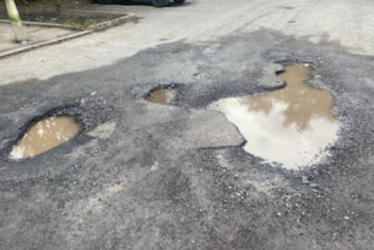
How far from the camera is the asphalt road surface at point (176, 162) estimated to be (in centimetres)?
358

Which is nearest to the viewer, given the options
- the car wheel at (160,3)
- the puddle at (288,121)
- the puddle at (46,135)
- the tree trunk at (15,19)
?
the puddle at (288,121)

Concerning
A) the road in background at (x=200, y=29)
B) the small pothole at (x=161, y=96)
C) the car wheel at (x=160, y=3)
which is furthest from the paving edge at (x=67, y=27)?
the small pothole at (x=161, y=96)

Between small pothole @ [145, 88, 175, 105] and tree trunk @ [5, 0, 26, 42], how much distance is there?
5.30m

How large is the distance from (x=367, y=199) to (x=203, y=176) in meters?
1.67

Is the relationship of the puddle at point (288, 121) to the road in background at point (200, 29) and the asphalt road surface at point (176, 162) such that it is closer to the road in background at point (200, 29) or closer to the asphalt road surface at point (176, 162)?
the asphalt road surface at point (176, 162)

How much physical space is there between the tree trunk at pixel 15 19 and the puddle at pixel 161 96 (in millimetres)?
5324

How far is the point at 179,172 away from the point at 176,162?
22 cm

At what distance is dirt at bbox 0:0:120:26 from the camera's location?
40.7 feet

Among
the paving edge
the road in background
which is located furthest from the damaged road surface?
the paving edge

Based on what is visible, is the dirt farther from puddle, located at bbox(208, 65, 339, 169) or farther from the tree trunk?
puddle, located at bbox(208, 65, 339, 169)

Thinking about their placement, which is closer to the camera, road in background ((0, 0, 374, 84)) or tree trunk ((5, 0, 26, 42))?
road in background ((0, 0, 374, 84))

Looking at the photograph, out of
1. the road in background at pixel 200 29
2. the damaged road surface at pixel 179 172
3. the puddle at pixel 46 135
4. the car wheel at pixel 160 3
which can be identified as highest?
the damaged road surface at pixel 179 172

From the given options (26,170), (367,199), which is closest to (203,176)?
(367,199)

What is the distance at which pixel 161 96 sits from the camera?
260 inches
